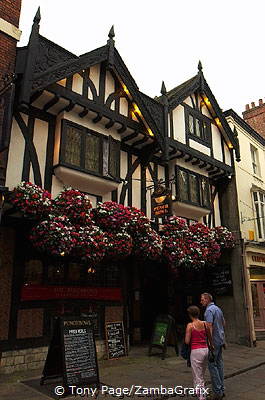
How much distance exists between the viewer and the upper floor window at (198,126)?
13328 millimetres

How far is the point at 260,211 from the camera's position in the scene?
1559 centimetres

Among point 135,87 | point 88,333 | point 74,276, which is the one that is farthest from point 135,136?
point 88,333

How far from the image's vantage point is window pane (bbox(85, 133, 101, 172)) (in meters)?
9.34

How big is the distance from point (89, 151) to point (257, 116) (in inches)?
633

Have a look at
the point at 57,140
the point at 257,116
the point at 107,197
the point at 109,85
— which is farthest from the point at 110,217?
the point at 257,116

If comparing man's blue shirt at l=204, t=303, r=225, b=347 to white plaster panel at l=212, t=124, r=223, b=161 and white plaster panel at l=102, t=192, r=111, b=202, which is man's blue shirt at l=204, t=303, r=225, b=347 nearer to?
white plaster panel at l=102, t=192, r=111, b=202

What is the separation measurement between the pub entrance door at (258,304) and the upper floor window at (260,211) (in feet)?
7.52

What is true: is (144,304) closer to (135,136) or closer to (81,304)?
(81,304)

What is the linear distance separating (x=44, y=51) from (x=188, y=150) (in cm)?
631

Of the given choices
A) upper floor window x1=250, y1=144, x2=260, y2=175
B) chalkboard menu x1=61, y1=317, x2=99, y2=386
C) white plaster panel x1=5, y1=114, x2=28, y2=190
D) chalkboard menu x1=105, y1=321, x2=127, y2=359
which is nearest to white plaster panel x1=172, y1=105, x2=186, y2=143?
upper floor window x1=250, y1=144, x2=260, y2=175

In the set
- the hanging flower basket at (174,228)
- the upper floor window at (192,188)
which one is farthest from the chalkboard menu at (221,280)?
the hanging flower basket at (174,228)

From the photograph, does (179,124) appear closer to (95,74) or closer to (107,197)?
(95,74)

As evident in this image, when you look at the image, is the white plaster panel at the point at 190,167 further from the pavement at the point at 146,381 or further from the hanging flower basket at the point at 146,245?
the pavement at the point at 146,381

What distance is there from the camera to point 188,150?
40.7ft
